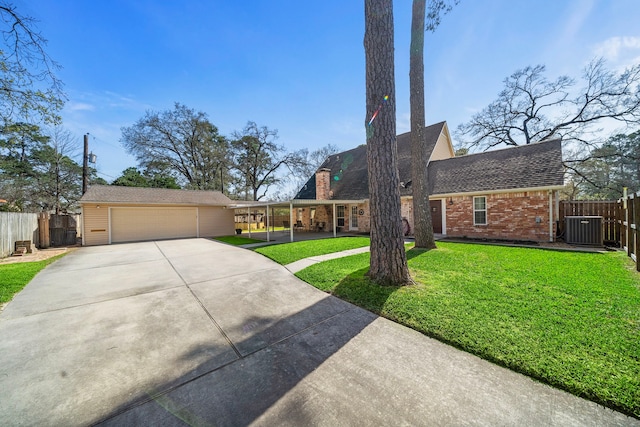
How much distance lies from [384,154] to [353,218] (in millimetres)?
11079

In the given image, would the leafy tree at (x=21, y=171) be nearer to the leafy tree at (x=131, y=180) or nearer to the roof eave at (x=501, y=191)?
the leafy tree at (x=131, y=180)

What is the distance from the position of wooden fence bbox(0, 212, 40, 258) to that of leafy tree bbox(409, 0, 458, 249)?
15302mm

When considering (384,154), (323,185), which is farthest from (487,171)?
(384,154)

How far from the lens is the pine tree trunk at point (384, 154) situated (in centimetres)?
464

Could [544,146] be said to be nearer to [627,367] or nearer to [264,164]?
[627,367]

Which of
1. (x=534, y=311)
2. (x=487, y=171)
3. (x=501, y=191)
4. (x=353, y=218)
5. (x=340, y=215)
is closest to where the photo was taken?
(x=534, y=311)

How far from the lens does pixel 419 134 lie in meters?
8.71

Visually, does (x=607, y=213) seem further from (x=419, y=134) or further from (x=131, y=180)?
(x=131, y=180)

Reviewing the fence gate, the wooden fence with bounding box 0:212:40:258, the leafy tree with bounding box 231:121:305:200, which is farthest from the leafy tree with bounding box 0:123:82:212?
the leafy tree with bounding box 231:121:305:200

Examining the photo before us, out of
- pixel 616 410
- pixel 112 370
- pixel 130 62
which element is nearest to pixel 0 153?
pixel 130 62

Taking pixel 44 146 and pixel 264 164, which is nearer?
pixel 44 146

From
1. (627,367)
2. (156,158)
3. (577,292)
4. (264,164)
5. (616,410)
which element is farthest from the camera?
(264,164)

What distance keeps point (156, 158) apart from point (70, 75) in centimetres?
1870

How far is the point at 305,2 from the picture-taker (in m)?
7.63
